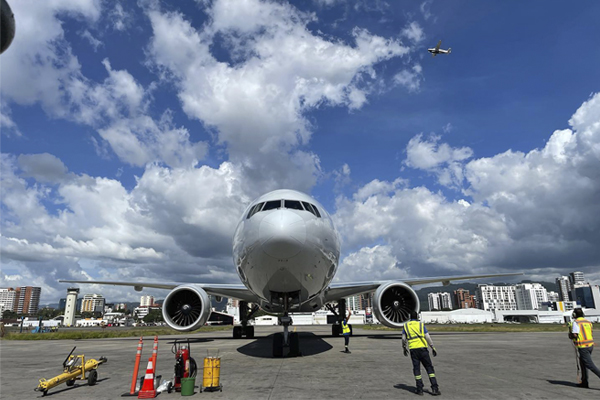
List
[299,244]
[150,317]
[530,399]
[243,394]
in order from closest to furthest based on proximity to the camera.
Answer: [530,399], [243,394], [299,244], [150,317]

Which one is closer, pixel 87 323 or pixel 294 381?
pixel 294 381

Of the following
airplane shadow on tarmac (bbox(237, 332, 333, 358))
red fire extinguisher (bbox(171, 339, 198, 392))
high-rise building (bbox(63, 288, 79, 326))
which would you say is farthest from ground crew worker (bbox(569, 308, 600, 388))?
high-rise building (bbox(63, 288, 79, 326))

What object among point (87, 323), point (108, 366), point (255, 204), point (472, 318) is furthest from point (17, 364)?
point (87, 323)

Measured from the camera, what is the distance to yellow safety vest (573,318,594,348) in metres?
6.41

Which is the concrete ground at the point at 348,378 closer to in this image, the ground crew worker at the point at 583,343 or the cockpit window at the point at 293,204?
the ground crew worker at the point at 583,343

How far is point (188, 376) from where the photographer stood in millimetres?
6375

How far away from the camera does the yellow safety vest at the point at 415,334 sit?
611cm

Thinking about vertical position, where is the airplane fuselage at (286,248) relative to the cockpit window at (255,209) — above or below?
below

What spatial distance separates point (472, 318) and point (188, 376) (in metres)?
82.6

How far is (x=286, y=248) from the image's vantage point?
802 cm

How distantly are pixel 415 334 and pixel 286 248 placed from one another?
3.24 meters

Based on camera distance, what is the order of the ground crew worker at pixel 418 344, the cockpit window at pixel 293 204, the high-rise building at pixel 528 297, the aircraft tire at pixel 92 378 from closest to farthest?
the ground crew worker at pixel 418 344 → the aircraft tire at pixel 92 378 → the cockpit window at pixel 293 204 → the high-rise building at pixel 528 297

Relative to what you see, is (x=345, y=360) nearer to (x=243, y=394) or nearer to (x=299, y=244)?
(x=299, y=244)

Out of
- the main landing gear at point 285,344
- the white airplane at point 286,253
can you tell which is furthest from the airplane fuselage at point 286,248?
the main landing gear at point 285,344
